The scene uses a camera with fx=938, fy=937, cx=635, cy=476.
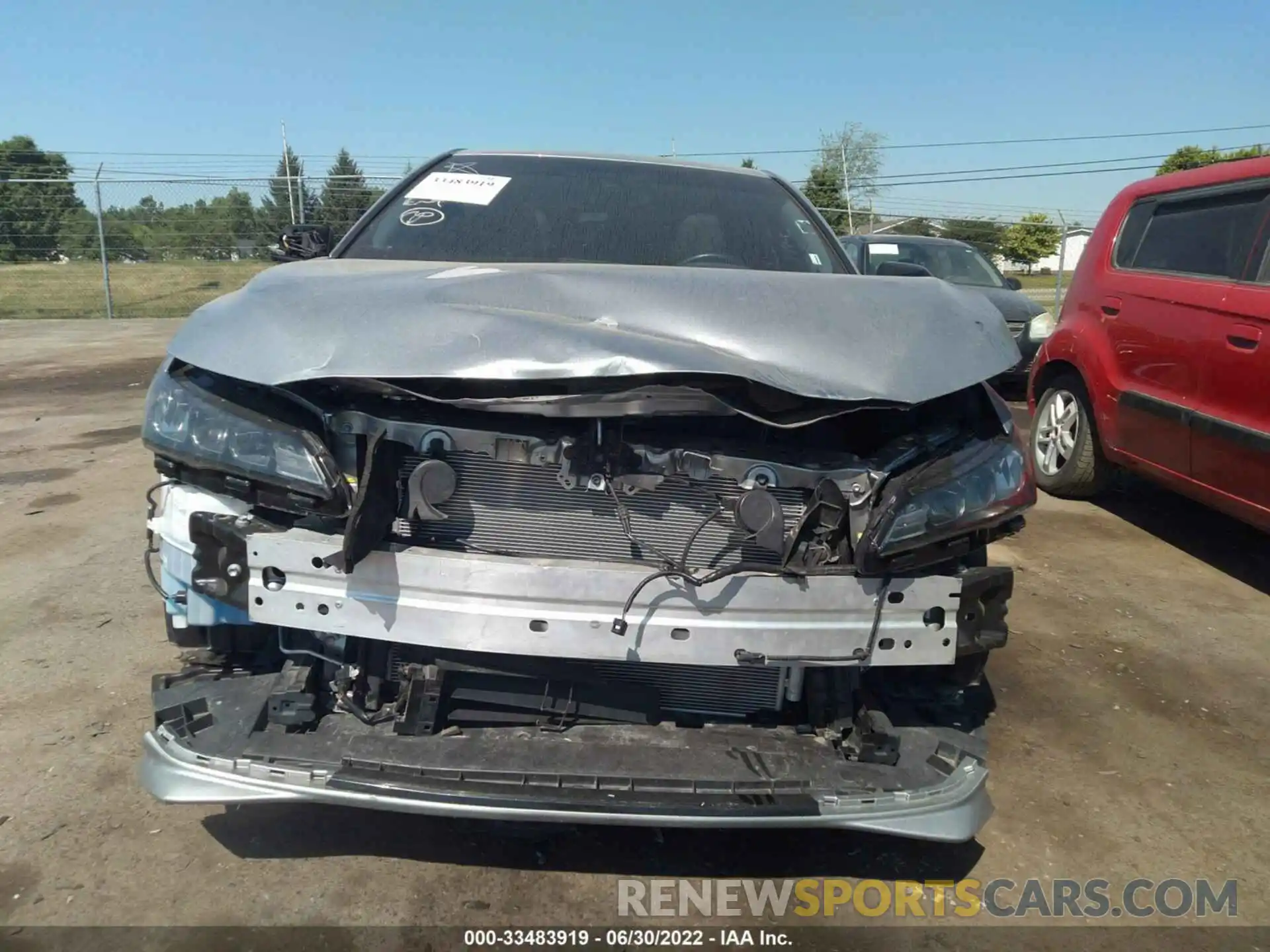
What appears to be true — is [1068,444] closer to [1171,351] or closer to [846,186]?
[1171,351]

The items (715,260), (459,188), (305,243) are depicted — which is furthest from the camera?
(305,243)

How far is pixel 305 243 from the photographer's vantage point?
3617mm

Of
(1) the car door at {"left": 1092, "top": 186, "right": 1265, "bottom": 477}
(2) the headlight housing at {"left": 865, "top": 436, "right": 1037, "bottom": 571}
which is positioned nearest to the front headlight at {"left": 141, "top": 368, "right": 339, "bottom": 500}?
(2) the headlight housing at {"left": 865, "top": 436, "right": 1037, "bottom": 571}

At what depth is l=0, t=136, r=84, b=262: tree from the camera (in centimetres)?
1627

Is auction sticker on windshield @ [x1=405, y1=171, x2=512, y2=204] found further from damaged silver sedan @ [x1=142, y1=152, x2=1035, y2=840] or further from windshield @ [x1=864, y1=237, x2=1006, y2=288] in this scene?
windshield @ [x1=864, y1=237, x2=1006, y2=288]

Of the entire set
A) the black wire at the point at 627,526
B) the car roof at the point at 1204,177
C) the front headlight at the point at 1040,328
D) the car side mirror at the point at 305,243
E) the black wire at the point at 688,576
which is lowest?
the black wire at the point at 688,576

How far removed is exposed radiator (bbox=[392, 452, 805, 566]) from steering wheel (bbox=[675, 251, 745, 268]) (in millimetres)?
1277

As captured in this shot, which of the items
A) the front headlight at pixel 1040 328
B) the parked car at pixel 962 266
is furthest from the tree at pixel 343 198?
the front headlight at pixel 1040 328

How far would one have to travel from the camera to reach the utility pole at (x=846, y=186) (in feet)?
81.1

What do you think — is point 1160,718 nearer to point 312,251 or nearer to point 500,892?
point 500,892

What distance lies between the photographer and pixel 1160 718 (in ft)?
10.6

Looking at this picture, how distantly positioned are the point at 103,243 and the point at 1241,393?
16.7 m

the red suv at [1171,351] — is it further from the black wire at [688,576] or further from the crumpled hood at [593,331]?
the black wire at [688,576]

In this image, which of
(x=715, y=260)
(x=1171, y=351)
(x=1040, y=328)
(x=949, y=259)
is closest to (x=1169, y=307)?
(x=1171, y=351)
